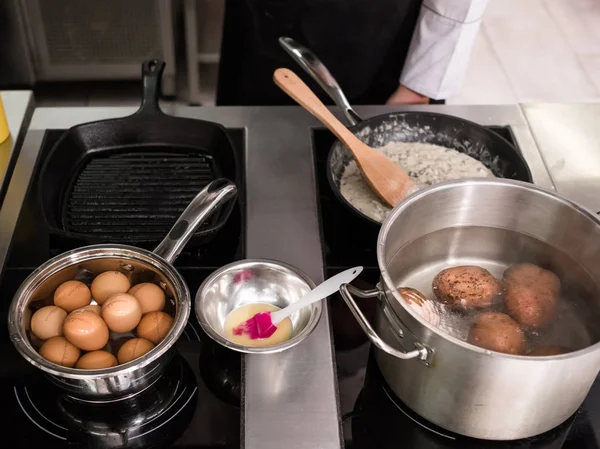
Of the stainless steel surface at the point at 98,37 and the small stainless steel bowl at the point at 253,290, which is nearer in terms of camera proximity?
the small stainless steel bowl at the point at 253,290

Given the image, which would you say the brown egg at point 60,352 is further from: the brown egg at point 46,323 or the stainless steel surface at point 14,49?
the stainless steel surface at point 14,49

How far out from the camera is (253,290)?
0.80m

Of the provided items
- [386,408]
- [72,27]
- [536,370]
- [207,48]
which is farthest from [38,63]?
[536,370]

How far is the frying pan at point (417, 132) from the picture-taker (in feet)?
3.21

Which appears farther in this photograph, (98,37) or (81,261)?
(98,37)

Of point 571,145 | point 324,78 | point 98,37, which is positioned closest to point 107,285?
point 324,78

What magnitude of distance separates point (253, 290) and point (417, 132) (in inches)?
15.7

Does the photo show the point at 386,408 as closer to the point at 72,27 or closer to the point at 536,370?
the point at 536,370

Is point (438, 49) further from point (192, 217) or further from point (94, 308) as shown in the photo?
point (94, 308)

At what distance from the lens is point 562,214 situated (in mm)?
730

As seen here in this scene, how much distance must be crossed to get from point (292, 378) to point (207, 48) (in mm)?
1735

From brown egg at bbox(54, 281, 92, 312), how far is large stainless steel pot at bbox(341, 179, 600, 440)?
0.89 feet

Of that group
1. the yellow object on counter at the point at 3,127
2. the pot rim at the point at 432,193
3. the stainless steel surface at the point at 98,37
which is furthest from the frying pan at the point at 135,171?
the stainless steel surface at the point at 98,37

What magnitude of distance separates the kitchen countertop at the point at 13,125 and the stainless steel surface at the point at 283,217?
1 cm
